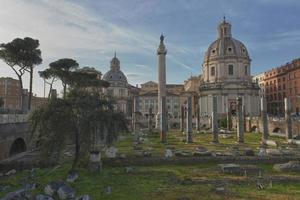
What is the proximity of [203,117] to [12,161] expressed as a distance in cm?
6758

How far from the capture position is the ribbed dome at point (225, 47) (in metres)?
94.7

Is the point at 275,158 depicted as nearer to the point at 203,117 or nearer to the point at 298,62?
the point at 203,117

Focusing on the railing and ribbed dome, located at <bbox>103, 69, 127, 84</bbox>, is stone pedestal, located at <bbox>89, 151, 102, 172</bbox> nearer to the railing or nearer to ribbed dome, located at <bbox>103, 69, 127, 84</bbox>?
the railing

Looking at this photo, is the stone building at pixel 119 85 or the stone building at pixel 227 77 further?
the stone building at pixel 119 85

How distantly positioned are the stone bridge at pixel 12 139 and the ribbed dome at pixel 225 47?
6908 centimetres

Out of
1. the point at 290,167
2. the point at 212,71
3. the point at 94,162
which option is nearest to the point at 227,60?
the point at 212,71

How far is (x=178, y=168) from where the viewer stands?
22.7 m

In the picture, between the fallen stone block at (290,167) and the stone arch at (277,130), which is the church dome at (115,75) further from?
the fallen stone block at (290,167)

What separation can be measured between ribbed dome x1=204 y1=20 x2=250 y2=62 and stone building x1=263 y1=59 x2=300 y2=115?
1189cm

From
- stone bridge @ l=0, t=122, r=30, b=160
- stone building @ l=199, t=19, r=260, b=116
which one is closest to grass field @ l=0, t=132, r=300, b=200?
stone bridge @ l=0, t=122, r=30, b=160

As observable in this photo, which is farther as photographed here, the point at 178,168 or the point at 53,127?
the point at 178,168

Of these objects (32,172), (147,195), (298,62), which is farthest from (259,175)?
(298,62)

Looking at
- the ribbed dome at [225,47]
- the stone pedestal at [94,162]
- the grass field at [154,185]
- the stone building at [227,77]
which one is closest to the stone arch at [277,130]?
the stone building at [227,77]

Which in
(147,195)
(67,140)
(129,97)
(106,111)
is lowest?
(147,195)
